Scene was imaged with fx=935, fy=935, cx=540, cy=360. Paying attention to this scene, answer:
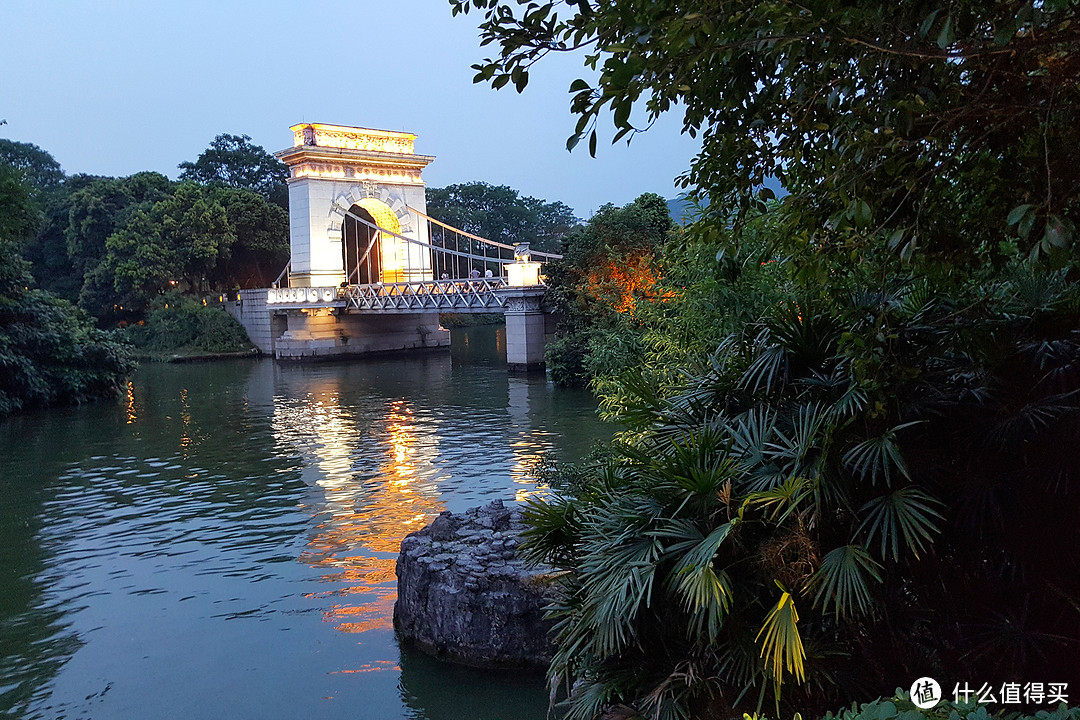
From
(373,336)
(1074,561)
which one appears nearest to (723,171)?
(1074,561)

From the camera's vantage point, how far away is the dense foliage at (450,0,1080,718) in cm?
328

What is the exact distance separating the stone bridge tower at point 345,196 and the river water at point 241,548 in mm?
16261

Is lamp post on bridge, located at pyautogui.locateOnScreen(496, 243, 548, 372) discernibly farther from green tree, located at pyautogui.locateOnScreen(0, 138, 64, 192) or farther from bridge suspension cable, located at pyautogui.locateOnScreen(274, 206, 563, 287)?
green tree, located at pyautogui.locateOnScreen(0, 138, 64, 192)

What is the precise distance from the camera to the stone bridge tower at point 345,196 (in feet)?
112

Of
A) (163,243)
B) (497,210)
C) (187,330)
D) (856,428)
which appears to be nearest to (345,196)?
(163,243)

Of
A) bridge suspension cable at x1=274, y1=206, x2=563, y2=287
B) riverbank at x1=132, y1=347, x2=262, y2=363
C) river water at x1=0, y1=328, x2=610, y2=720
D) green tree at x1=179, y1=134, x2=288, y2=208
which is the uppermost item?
green tree at x1=179, y1=134, x2=288, y2=208

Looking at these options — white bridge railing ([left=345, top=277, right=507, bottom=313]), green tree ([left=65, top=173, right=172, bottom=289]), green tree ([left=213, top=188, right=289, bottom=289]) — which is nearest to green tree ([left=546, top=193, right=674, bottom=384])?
white bridge railing ([left=345, top=277, right=507, bottom=313])

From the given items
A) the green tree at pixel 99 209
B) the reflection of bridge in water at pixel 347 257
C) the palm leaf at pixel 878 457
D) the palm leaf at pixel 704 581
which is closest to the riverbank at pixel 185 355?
the reflection of bridge in water at pixel 347 257

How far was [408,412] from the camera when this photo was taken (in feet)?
57.7

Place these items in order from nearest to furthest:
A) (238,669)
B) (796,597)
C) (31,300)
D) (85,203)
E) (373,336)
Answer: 1. (796,597)
2. (238,669)
3. (31,300)
4. (373,336)
5. (85,203)

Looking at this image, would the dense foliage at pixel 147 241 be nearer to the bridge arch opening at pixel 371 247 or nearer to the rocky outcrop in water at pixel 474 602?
the bridge arch opening at pixel 371 247

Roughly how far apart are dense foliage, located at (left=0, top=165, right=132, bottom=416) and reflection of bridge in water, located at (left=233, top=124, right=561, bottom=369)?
10.9m

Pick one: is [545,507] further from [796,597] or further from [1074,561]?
[1074,561]

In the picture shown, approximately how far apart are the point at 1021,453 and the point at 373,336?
3117cm
